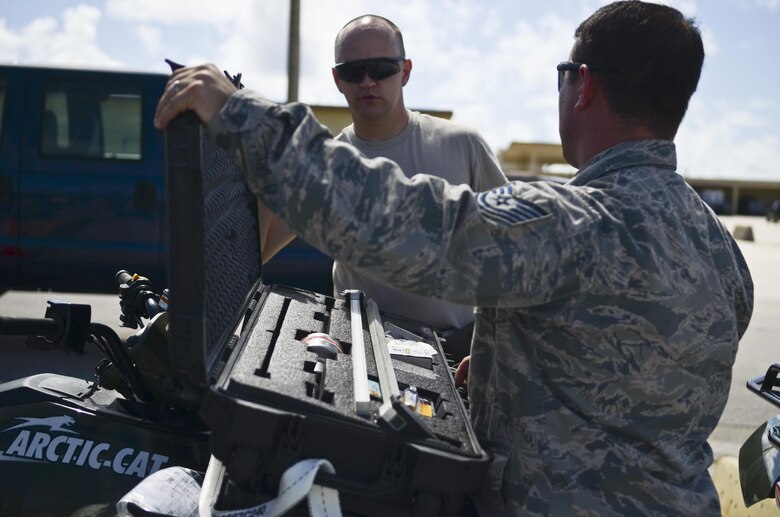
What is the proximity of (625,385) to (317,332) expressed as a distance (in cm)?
78

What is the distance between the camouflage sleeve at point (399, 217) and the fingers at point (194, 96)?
0.09 ft

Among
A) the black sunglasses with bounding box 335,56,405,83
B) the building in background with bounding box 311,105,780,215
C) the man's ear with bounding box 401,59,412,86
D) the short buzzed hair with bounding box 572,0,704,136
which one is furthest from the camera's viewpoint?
the building in background with bounding box 311,105,780,215

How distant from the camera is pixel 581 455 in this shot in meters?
1.67

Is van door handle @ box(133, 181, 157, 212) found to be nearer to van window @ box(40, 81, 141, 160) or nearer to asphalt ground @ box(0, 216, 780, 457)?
van window @ box(40, 81, 141, 160)

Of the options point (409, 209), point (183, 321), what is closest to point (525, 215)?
point (409, 209)

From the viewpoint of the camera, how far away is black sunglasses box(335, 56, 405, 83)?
11.2ft

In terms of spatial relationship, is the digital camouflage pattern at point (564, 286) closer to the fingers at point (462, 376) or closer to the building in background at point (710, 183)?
the fingers at point (462, 376)

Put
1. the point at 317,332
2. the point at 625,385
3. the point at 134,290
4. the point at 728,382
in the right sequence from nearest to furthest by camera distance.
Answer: the point at 625,385
the point at 728,382
the point at 317,332
the point at 134,290

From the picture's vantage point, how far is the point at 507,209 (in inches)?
59.9

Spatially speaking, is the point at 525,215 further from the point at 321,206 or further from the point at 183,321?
the point at 183,321

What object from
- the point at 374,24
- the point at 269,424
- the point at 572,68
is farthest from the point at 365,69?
the point at 269,424

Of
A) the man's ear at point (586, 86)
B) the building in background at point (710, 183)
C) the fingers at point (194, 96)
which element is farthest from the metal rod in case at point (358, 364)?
the building in background at point (710, 183)

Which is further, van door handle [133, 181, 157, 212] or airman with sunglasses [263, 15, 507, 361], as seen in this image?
van door handle [133, 181, 157, 212]

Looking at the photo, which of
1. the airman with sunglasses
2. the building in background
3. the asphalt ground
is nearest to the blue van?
the asphalt ground
